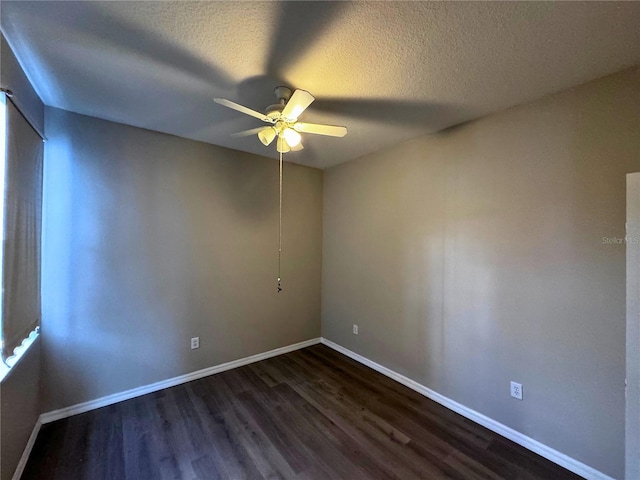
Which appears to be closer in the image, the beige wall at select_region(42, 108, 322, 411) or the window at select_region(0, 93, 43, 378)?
the window at select_region(0, 93, 43, 378)

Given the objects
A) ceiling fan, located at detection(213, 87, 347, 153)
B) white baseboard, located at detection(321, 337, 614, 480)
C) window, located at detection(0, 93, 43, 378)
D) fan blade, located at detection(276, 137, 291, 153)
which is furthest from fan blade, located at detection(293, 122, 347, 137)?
white baseboard, located at detection(321, 337, 614, 480)

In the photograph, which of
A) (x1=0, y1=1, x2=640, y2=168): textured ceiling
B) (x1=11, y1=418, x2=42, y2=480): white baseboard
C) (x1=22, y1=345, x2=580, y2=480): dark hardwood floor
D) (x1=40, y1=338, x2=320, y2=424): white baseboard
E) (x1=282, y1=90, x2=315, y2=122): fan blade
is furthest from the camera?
(x1=40, y1=338, x2=320, y2=424): white baseboard

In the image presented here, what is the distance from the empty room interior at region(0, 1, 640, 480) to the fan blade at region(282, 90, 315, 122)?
0.02 metres

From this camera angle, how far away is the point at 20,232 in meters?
1.54

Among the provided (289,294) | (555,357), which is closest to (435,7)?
(555,357)

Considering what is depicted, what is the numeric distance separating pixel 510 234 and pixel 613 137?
2.55 feet

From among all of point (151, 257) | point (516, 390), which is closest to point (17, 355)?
point (151, 257)

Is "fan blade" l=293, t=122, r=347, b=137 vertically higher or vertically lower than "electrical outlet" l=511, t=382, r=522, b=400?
higher

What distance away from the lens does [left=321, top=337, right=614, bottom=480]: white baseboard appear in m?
1.64

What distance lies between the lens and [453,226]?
7.63ft

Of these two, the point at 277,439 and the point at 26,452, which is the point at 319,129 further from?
the point at 26,452

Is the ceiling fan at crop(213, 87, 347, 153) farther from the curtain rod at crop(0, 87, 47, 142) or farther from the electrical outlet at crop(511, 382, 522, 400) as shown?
the electrical outlet at crop(511, 382, 522, 400)

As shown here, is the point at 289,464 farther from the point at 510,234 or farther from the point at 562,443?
the point at 510,234

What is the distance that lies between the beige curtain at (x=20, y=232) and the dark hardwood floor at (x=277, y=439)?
916mm
